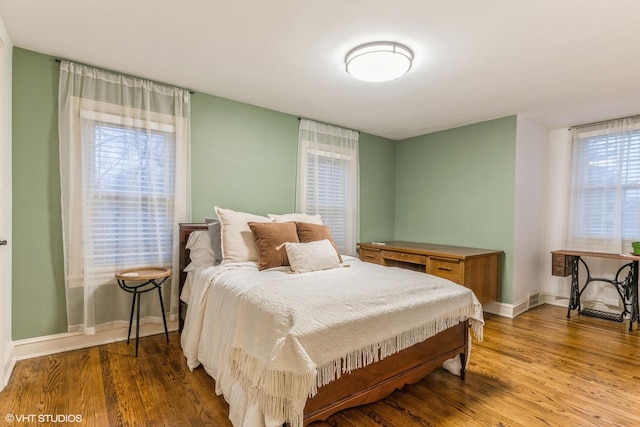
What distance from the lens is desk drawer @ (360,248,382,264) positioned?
13.7 feet

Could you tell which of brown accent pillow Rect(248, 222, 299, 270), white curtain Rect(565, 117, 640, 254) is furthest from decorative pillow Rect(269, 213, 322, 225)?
white curtain Rect(565, 117, 640, 254)

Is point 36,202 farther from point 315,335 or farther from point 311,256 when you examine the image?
point 315,335

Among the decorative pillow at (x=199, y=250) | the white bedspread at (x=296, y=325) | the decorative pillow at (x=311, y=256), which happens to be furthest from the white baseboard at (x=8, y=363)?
the decorative pillow at (x=311, y=256)

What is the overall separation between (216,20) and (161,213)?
169cm

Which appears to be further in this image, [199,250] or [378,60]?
[199,250]

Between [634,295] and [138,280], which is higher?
[138,280]

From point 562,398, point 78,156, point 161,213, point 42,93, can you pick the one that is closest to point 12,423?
point 161,213

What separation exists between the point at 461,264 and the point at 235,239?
232cm

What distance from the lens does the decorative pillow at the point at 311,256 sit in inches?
95.4

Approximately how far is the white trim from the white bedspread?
71cm

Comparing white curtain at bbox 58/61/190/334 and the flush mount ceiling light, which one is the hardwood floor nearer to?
white curtain at bbox 58/61/190/334

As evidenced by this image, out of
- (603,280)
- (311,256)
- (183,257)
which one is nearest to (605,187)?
(603,280)

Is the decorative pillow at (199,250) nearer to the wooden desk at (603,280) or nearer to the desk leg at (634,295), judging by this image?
the wooden desk at (603,280)

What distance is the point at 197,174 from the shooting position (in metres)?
3.09
